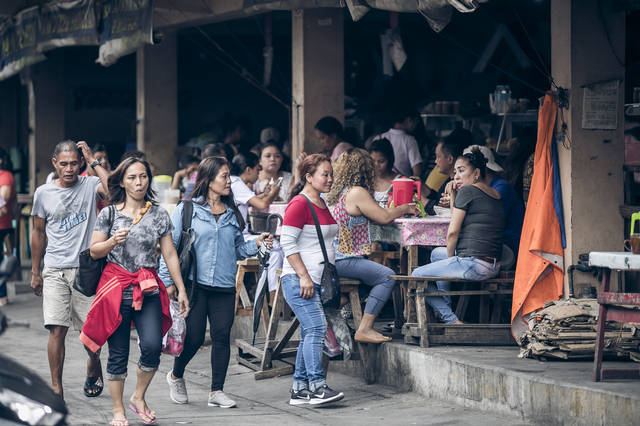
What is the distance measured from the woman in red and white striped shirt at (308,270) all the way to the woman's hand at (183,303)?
80cm

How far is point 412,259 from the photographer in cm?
861

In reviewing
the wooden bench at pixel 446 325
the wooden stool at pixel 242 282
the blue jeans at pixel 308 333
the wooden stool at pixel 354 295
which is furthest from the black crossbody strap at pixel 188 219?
the wooden stool at pixel 242 282

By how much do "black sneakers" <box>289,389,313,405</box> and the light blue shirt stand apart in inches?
36.6

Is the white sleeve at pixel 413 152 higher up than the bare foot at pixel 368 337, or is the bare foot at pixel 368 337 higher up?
the white sleeve at pixel 413 152

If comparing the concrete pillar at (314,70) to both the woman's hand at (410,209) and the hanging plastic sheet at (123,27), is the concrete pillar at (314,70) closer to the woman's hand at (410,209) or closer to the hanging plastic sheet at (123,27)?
the hanging plastic sheet at (123,27)

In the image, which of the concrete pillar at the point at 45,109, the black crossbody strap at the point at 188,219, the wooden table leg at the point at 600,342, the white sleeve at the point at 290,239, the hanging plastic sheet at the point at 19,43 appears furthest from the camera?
the concrete pillar at the point at 45,109

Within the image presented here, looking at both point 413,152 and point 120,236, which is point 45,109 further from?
point 120,236

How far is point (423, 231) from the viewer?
8414 millimetres

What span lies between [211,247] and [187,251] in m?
0.18

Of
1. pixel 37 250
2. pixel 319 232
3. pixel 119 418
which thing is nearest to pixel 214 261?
pixel 319 232

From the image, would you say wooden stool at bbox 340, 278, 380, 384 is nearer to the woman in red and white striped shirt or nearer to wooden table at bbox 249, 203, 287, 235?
the woman in red and white striped shirt

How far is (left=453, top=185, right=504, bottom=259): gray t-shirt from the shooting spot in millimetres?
8148

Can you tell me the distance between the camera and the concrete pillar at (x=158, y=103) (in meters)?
14.5

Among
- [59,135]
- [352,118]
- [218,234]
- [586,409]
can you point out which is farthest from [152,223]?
[59,135]
